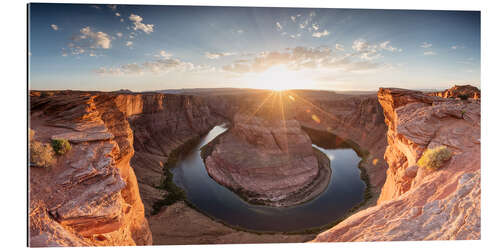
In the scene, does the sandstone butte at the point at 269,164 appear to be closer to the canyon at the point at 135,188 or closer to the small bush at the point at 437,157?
the canyon at the point at 135,188

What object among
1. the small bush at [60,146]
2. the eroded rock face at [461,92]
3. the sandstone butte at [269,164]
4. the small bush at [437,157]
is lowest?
the sandstone butte at [269,164]

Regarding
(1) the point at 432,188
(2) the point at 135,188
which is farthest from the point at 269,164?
(1) the point at 432,188

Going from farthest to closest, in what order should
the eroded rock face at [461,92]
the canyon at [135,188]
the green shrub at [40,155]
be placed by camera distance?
1. the eroded rock face at [461,92]
2. the green shrub at [40,155]
3. the canyon at [135,188]

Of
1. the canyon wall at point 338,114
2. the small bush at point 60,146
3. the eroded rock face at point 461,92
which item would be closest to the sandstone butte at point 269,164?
the canyon wall at point 338,114

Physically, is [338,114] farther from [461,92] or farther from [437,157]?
[437,157]

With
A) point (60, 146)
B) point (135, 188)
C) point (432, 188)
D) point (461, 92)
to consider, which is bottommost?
point (135, 188)
